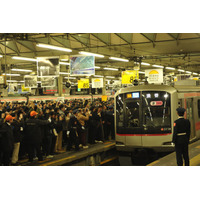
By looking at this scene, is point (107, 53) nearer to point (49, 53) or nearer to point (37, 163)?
point (49, 53)

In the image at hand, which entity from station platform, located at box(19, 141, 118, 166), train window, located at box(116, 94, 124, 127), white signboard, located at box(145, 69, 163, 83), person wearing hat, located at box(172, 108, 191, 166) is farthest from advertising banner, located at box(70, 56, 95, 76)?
person wearing hat, located at box(172, 108, 191, 166)

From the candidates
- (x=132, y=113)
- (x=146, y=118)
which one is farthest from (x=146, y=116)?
(x=132, y=113)

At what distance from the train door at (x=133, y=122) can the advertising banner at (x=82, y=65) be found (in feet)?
17.0

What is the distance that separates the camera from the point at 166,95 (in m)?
9.92

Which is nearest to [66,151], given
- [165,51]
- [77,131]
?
[77,131]

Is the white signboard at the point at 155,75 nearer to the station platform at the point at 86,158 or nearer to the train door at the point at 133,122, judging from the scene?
the station platform at the point at 86,158

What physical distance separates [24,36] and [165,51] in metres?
9.77

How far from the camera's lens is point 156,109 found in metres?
9.95

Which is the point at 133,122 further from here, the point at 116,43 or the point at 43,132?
the point at 116,43

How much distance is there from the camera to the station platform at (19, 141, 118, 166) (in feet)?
28.7

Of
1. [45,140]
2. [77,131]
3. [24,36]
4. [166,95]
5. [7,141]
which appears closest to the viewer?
[7,141]

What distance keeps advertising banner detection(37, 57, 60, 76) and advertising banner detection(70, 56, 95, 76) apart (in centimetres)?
149

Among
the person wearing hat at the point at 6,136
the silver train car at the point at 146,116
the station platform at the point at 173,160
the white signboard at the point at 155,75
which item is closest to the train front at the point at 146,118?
the silver train car at the point at 146,116

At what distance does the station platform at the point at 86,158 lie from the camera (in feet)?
28.7
